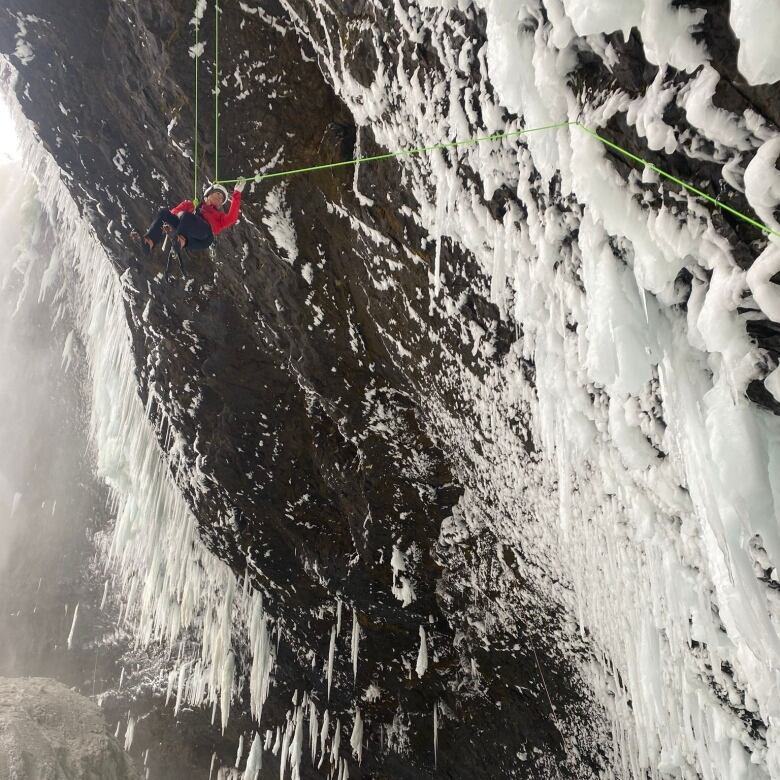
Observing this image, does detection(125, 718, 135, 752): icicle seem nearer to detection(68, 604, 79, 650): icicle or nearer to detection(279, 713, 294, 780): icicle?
detection(68, 604, 79, 650): icicle

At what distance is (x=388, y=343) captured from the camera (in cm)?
548

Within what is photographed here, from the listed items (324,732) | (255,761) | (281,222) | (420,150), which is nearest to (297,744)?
(324,732)

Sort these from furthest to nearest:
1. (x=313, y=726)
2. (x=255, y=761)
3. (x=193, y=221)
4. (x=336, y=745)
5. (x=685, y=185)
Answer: (x=255, y=761) → (x=313, y=726) → (x=336, y=745) → (x=193, y=221) → (x=685, y=185)

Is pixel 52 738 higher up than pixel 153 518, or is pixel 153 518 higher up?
pixel 153 518

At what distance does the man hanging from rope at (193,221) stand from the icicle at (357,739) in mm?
7568

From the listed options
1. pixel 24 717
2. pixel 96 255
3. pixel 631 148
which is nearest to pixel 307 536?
pixel 96 255

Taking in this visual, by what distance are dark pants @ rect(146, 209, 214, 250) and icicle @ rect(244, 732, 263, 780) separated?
9.31 metres

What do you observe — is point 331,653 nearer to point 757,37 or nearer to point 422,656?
point 422,656

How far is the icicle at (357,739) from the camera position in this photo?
9.52 meters

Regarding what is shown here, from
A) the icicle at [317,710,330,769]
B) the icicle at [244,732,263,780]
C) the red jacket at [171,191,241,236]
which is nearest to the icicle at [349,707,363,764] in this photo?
the icicle at [317,710,330,769]

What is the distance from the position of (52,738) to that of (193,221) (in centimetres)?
945

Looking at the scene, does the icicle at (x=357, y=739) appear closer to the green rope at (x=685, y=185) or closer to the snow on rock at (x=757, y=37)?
the green rope at (x=685, y=185)

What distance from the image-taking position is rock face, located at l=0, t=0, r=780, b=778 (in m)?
2.86

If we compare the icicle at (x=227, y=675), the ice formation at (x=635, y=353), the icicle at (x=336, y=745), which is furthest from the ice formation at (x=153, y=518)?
the ice formation at (x=635, y=353)
